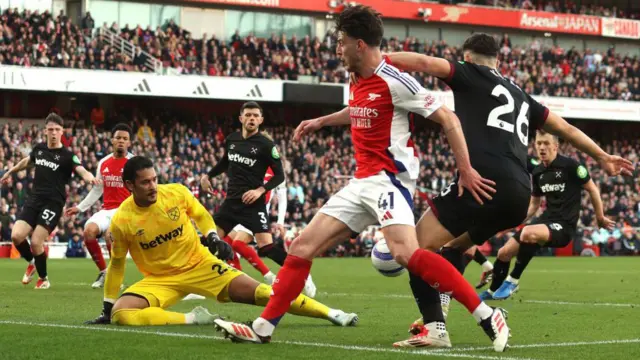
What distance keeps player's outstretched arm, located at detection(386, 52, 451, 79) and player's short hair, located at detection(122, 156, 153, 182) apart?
2388 millimetres

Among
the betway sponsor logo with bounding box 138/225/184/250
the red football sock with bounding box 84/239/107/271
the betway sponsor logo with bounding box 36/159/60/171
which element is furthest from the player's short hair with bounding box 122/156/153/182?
the betway sponsor logo with bounding box 36/159/60/171

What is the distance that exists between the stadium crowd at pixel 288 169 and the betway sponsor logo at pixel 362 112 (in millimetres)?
23936

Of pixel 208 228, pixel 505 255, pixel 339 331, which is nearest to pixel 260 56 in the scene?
pixel 505 255

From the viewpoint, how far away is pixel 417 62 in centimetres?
707

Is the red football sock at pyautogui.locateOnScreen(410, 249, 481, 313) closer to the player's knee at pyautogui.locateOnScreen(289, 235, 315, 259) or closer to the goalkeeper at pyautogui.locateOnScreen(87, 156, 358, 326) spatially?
the player's knee at pyautogui.locateOnScreen(289, 235, 315, 259)

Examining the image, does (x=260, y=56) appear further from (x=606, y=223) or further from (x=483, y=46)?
(x=483, y=46)

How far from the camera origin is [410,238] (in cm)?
701

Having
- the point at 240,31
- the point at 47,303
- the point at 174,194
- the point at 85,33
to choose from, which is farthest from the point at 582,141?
the point at 240,31

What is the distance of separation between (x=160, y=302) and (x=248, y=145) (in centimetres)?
523

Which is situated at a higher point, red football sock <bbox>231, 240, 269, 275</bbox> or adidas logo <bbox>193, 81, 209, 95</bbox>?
adidas logo <bbox>193, 81, 209, 95</bbox>

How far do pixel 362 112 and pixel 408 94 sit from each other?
0.38 metres

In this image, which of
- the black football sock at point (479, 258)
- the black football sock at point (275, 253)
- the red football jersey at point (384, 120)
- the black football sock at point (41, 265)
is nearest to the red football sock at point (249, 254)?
the black football sock at point (275, 253)

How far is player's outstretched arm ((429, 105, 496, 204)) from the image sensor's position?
6.82m

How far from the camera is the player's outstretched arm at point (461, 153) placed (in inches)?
268
